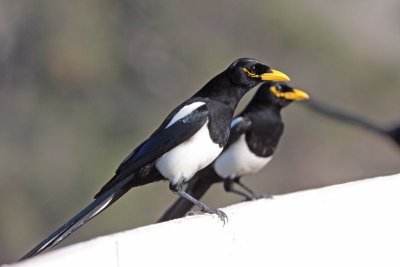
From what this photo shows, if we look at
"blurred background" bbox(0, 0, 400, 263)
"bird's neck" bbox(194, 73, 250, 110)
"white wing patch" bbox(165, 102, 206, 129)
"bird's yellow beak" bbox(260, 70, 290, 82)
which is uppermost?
"bird's yellow beak" bbox(260, 70, 290, 82)

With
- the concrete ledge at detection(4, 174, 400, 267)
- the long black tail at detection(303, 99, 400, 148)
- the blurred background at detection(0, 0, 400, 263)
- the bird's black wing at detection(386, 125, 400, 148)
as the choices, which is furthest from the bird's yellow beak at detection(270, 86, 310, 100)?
the blurred background at detection(0, 0, 400, 263)

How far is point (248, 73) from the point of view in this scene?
10.2ft

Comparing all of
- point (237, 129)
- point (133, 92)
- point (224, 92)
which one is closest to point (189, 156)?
point (224, 92)

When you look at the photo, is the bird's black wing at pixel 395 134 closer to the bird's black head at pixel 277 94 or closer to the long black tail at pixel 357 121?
the long black tail at pixel 357 121

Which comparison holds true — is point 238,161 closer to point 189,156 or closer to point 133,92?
point 189,156

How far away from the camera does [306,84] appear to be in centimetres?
810

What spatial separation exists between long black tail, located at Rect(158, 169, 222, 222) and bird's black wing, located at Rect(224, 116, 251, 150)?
0.63ft

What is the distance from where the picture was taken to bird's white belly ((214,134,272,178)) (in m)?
4.24

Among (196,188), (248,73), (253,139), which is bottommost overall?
(196,188)

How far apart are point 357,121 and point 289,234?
1521mm

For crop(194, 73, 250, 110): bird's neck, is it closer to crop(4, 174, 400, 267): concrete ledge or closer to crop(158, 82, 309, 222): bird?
crop(4, 174, 400, 267): concrete ledge

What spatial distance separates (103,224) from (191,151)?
3.66 m

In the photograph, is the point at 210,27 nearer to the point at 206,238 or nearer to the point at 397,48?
the point at 397,48

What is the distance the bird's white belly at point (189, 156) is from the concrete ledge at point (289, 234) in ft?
0.81
